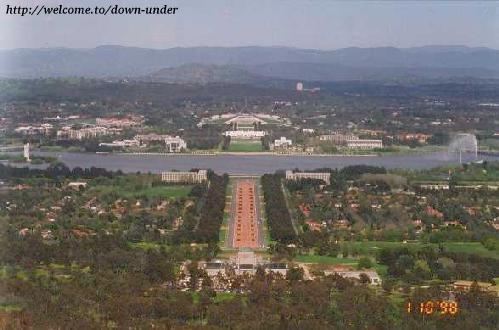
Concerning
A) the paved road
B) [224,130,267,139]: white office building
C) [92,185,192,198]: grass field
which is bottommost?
the paved road

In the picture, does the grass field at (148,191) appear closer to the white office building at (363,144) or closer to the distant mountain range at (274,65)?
the white office building at (363,144)

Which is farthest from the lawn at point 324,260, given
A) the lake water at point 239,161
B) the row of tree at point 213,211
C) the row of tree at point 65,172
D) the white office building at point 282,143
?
the white office building at point 282,143

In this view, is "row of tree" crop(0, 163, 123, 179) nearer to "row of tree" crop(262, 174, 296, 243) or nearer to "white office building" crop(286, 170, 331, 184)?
"row of tree" crop(262, 174, 296, 243)

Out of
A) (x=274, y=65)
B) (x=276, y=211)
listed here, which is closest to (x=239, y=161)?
(x=276, y=211)

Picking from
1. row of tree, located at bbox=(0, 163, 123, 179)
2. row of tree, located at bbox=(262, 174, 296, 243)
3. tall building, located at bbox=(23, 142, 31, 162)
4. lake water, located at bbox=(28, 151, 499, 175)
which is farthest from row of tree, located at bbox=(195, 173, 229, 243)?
tall building, located at bbox=(23, 142, 31, 162)

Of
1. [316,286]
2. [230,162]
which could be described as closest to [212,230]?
[316,286]

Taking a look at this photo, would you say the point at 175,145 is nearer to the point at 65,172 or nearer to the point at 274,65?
the point at 65,172

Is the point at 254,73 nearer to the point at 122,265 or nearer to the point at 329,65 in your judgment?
the point at 329,65

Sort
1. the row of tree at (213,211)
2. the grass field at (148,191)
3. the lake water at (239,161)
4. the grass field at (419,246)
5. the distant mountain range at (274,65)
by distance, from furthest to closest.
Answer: the distant mountain range at (274,65) < the lake water at (239,161) < the grass field at (148,191) < the row of tree at (213,211) < the grass field at (419,246)
